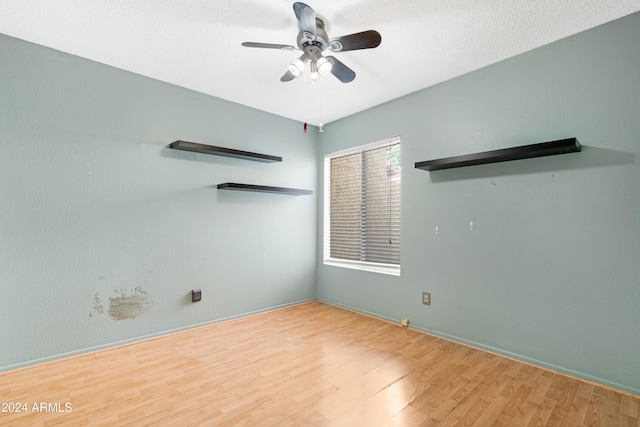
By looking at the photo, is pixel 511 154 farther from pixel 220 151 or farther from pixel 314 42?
pixel 220 151

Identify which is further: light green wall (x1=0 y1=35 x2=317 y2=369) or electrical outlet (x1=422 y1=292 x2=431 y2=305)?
electrical outlet (x1=422 y1=292 x2=431 y2=305)

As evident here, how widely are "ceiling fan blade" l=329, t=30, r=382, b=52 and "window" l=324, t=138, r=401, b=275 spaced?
5.46 ft

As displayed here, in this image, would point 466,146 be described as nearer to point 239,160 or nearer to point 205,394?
point 239,160

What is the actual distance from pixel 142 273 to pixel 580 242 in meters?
3.74

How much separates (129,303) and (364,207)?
2.77 m

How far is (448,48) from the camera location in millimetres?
2426

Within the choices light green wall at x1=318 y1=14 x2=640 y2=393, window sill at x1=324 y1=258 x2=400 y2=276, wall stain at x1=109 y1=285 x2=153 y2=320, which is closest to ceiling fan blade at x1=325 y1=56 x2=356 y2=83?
light green wall at x1=318 y1=14 x2=640 y2=393

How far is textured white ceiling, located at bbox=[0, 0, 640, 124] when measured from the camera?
197cm

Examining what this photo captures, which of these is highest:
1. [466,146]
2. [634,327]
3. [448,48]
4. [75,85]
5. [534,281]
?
[448,48]

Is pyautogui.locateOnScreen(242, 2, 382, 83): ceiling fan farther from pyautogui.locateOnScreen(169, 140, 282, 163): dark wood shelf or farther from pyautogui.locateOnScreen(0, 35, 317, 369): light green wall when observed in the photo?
pyautogui.locateOnScreen(0, 35, 317, 369): light green wall

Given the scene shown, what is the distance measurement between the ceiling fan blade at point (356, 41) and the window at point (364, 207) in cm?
166

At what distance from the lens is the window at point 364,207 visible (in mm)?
3523

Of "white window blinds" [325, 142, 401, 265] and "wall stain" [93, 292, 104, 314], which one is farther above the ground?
"white window blinds" [325, 142, 401, 265]

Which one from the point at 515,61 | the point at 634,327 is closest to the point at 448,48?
the point at 515,61
